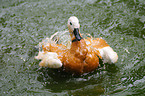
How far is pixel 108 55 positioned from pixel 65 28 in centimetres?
196

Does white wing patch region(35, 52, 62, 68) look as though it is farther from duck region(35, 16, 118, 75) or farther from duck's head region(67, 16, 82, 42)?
duck's head region(67, 16, 82, 42)

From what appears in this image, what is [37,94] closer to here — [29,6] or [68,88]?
[68,88]

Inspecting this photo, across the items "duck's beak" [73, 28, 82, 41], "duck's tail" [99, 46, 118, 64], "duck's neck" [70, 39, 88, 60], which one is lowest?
"duck's tail" [99, 46, 118, 64]

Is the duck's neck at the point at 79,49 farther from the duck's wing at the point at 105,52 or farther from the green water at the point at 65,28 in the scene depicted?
the green water at the point at 65,28

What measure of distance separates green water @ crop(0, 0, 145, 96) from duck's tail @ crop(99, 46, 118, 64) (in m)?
0.29

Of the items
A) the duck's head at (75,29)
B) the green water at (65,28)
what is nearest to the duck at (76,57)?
the duck's head at (75,29)

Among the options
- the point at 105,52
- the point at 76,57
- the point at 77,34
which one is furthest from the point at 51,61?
the point at 105,52

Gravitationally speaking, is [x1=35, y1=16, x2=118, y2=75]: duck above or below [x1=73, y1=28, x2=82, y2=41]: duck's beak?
below

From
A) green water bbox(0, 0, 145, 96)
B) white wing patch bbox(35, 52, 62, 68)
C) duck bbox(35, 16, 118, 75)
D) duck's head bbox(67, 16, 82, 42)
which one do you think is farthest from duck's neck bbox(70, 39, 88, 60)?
green water bbox(0, 0, 145, 96)

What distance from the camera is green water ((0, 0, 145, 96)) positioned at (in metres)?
3.77

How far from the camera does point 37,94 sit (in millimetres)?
3652

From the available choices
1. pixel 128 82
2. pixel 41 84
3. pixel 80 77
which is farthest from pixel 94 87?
pixel 41 84

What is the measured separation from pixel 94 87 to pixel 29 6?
3859 mm

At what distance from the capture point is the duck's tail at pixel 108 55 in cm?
388
